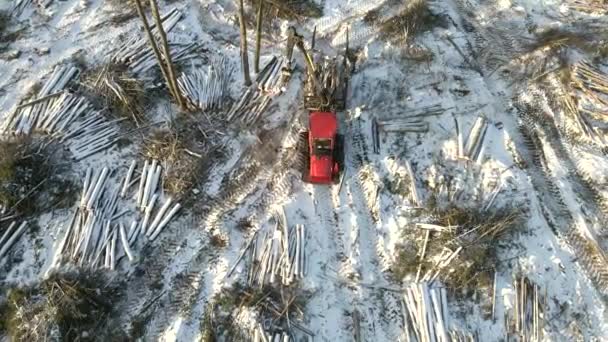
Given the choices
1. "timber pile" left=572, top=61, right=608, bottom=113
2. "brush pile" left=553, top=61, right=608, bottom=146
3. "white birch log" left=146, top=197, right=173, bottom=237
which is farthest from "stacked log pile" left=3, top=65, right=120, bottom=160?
"timber pile" left=572, top=61, right=608, bottom=113

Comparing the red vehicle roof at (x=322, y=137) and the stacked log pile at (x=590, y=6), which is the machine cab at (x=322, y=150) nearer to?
the red vehicle roof at (x=322, y=137)

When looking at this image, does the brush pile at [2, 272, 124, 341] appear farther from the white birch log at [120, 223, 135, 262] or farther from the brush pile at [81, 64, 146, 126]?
the brush pile at [81, 64, 146, 126]

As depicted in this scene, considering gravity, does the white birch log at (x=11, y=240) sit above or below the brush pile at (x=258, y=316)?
above

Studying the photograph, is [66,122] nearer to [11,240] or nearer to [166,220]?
[11,240]

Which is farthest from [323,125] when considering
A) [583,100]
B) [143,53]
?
[583,100]

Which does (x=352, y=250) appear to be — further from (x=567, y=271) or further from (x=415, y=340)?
(x=567, y=271)

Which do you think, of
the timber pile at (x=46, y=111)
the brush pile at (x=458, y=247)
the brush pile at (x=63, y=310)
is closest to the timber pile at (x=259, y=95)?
the timber pile at (x=46, y=111)
